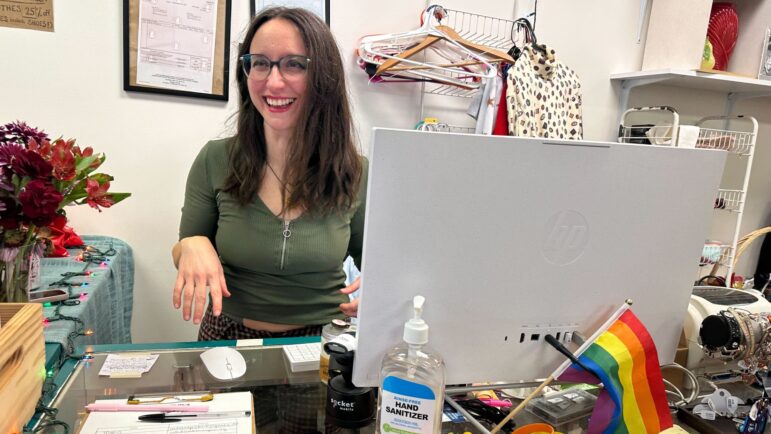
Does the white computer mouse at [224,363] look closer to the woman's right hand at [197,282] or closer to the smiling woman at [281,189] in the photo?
the woman's right hand at [197,282]

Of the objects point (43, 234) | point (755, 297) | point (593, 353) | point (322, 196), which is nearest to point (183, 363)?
point (43, 234)

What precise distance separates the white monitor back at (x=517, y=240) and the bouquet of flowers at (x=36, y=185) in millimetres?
562

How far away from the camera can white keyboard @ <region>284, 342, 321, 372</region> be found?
2.97 ft

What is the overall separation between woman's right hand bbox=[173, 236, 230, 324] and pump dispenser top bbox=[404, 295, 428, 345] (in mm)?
427

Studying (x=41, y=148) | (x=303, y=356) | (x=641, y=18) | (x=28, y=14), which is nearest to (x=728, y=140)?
(x=641, y=18)

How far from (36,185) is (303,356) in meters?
0.53

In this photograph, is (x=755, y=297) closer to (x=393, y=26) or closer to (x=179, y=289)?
(x=179, y=289)

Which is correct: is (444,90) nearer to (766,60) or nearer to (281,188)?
(281,188)

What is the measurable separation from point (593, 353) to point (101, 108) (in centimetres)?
179

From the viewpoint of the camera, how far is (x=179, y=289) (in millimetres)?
869

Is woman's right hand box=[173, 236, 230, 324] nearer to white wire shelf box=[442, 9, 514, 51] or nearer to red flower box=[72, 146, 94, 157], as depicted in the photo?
red flower box=[72, 146, 94, 157]

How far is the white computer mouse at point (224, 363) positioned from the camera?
2.81ft

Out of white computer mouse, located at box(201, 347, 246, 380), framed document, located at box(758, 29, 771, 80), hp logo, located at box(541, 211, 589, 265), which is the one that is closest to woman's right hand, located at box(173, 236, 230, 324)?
white computer mouse, located at box(201, 347, 246, 380)

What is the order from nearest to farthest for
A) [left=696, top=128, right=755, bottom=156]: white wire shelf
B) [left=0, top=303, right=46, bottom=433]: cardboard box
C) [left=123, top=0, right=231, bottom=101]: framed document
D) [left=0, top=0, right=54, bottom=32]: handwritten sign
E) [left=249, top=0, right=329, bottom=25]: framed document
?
[left=0, top=303, right=46, bottom=433]: cardboard box → [left=0, top=0, right=54, bottom=32]: handwritten sign → [left=123, top=0, right=231, bottom=101]: framed document → [left=249, top=0, right=329, bottom=25]: framed document → [left=696, top=128, right=755, bottom=156]: white wire shelf
